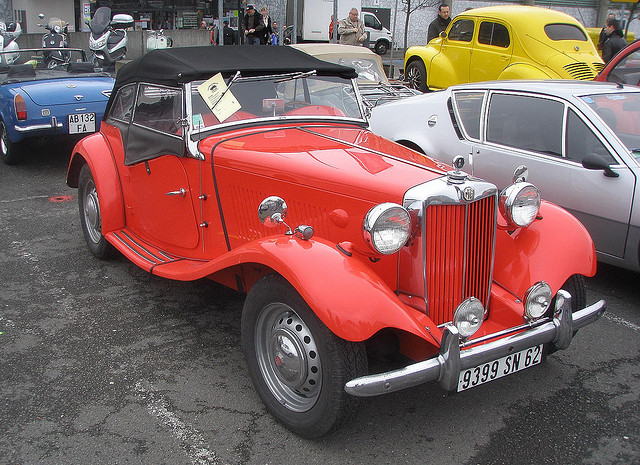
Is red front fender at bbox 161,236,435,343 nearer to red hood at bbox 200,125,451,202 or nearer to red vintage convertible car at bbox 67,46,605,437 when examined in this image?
red vintage convertible car at bbox 67,46,605,437

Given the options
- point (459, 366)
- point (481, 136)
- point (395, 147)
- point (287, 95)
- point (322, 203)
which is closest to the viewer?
point (459, 366)

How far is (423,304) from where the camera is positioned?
290 centimetres

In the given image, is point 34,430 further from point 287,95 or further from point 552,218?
point 552,218

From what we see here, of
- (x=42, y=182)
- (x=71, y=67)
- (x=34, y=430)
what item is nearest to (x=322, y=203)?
(x=34, y=430)

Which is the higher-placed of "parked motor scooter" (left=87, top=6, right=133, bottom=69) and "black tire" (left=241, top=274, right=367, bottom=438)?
"parked motor scooter" (left=87, top=6, right=133, bottom=69)

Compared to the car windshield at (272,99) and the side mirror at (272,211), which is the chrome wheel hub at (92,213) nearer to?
the car windshield at (272,99)

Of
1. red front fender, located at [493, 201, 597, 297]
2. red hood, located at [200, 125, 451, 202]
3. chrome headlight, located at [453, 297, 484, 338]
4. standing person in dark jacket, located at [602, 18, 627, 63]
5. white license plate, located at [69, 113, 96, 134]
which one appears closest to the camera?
chrome headlight, located at [453, 297, 484, 338]

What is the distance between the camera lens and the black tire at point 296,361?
2.64 meters

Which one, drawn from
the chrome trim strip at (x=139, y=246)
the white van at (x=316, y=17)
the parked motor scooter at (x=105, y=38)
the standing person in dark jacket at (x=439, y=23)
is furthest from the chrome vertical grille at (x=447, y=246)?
the white van at (x=316, y=17)

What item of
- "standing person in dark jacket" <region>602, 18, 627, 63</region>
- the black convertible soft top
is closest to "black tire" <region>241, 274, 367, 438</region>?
the black convertible soft top

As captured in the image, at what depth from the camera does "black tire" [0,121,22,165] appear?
7.89 metres

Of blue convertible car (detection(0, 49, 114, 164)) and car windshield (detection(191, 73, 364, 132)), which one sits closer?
car windshield (detection(191, 73, 364, 132))

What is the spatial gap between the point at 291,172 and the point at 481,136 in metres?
2.80

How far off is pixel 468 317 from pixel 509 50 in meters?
8.89
